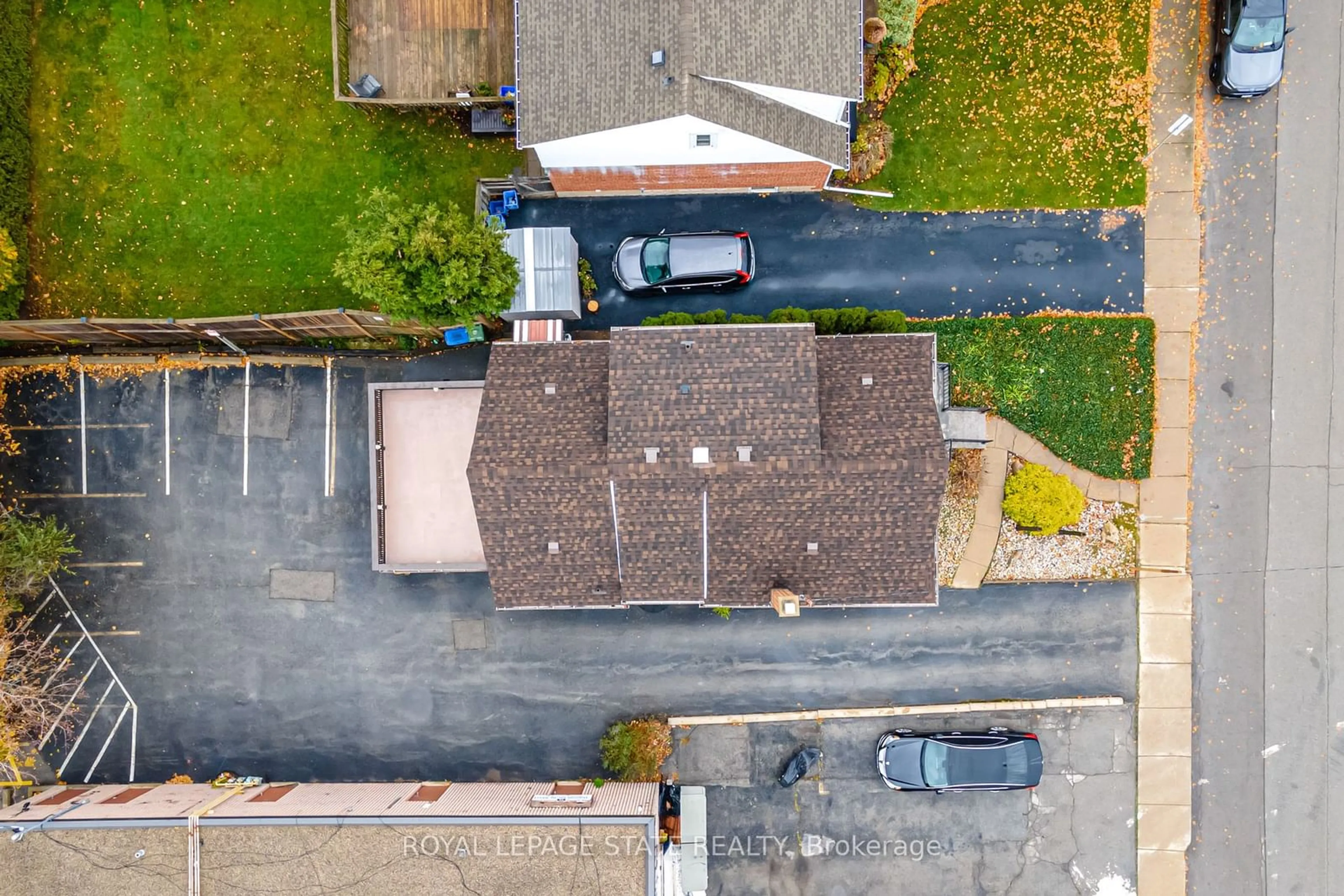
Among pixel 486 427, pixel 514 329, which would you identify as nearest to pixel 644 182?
pixel 514 329

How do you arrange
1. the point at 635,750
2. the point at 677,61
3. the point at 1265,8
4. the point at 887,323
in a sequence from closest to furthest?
the point at 677,61 → the point at 887,323 → the point at 1265,8 → the point at 635,750

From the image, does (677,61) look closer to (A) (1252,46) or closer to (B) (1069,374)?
(B) (1069,374)

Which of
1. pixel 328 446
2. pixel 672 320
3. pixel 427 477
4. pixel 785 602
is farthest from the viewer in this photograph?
pixel 328 446

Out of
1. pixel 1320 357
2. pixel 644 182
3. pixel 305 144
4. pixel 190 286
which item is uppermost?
pixel 305 144

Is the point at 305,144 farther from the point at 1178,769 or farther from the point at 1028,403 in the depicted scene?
the point at 1178,769

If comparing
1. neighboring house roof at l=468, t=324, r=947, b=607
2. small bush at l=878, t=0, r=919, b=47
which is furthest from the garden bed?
small bush at l=878, t=0, r=919, b=47

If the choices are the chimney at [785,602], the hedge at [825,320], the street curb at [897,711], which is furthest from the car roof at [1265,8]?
the chimney at [785,602]

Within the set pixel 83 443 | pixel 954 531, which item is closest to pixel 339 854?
pixel 83 443

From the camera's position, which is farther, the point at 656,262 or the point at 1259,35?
the point at 656,262
